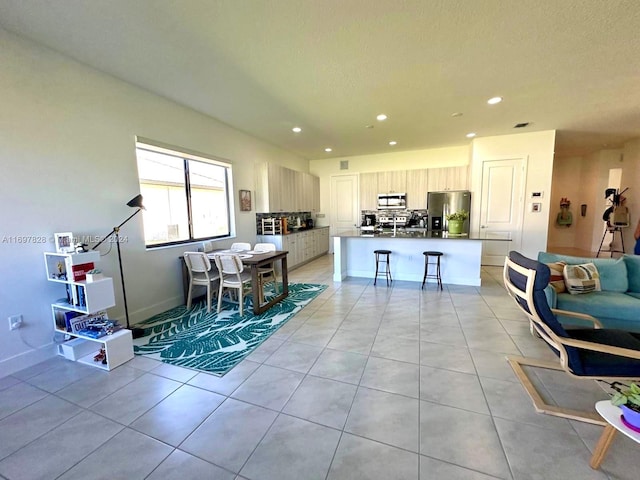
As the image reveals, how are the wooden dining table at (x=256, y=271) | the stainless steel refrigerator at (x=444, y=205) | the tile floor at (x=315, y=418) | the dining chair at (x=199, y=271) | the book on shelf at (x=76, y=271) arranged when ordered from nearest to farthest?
the tile floor at (x=315, y=418) → the book on shelf at (x=76, y=271) → the wooden dining table at (x=256, y=271) → the dining chair at (x=199, y=271) → the stainless steel refrigerator at (x=444, y=205)

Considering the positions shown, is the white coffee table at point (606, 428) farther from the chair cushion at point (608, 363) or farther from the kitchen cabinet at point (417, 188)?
the kitchen cabinet at point (417, 188)

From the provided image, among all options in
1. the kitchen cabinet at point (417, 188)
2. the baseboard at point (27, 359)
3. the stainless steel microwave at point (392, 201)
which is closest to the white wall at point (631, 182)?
the kitchen cabinet at point (417, 188)

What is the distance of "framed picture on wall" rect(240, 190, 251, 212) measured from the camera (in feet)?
17.4

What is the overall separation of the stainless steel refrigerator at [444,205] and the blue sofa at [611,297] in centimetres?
302

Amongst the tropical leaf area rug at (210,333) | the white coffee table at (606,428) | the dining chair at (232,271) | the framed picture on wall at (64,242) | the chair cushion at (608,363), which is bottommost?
the tropical leaf area rug at (210,333)

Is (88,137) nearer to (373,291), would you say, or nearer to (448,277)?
(373,291)

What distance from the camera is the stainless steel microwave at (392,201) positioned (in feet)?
23.4

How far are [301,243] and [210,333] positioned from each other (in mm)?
3777

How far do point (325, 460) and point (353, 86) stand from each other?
3.74 m

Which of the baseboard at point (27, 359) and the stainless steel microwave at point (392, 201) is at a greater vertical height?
the stainless steel microwave at point (392, 201)

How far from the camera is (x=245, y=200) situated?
17.7 ft

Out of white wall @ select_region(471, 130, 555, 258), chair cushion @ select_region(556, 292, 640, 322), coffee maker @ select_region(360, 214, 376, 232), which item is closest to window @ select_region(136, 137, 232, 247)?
coffee maker @ select_region(360, 214, 376, 232)

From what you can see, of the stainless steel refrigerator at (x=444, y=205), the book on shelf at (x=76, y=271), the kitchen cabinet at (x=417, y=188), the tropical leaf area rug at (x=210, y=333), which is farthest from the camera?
the kitchen cabinet at (x=417, y=188)

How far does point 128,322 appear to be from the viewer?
3160 millimetres
